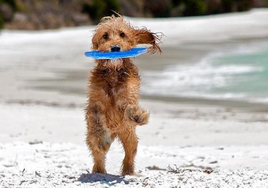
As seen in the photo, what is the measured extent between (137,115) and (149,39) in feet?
2.69

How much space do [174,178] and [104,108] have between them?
742mm

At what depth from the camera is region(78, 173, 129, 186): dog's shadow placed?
5.41 metres

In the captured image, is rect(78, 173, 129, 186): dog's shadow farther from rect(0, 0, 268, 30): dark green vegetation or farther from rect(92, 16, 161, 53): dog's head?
rect(0, 0, 268, 30): dark green vegetation

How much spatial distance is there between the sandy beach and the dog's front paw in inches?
18.3

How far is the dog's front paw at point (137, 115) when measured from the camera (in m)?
5.22

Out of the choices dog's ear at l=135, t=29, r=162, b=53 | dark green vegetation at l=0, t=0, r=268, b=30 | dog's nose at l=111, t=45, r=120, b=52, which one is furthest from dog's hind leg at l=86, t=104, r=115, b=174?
dark green vegetation at l=0, t=0, r=268, b=30

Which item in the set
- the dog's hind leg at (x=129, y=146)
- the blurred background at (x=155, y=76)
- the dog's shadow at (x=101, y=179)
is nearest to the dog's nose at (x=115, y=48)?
the dog's hind leg at (x=129, y=146)

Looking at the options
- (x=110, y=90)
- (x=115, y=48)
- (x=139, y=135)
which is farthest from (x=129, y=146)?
(x=139, y=135)

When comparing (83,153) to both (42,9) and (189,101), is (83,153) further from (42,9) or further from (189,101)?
(42,9)

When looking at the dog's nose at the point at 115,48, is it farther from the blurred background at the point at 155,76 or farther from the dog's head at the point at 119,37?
the blurred background at the point at 155,76

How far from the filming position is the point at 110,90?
5.50 metres

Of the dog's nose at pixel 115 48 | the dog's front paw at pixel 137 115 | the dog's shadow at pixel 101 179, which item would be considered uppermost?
the dog's nose at pixel 115 48

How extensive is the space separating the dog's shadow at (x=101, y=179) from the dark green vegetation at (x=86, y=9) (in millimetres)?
20551

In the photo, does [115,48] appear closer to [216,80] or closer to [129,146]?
[129,146]
